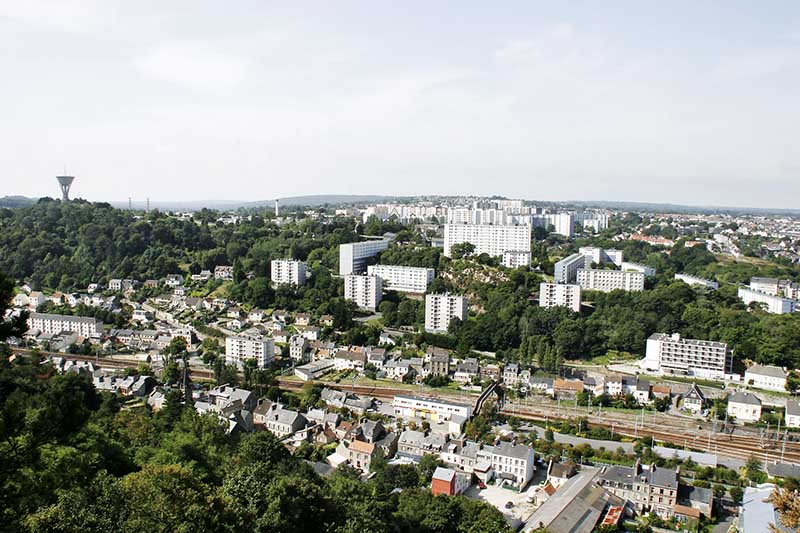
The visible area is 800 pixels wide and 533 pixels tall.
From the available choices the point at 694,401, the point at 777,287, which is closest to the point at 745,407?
the point at 694,401

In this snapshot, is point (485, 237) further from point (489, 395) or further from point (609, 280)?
point (489, 395)

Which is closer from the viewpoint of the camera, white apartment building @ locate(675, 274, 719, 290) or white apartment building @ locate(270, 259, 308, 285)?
white apartment building @ locate(270, 259, 308, 285)

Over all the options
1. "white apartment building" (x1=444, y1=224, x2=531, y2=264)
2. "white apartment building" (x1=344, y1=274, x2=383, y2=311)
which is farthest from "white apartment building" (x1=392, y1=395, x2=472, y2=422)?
"white apartment building" (x1=444, y1=224, x2=531, y2=264)

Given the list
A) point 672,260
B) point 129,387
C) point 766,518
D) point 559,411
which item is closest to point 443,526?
point 766,518

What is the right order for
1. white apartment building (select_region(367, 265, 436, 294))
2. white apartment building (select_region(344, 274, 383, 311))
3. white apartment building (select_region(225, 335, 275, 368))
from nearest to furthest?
white apartment building (select_region(225, 335, 275, 368)) < white apartment building (select_region(344, 274, 383, 311)) < white apartment building (select_region(367, 265, 436, 294))

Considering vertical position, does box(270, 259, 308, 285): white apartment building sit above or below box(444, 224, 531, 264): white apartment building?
below

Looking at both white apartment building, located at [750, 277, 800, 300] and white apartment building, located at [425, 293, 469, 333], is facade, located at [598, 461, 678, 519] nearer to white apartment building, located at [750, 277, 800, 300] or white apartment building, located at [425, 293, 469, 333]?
white apartment building, located at [425, 293, 469, 333]
